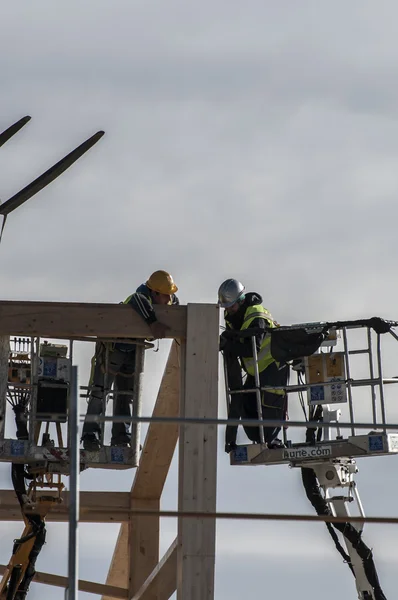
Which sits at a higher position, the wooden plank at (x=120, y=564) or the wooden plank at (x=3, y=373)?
the wooden plank at (x=120, y=564)

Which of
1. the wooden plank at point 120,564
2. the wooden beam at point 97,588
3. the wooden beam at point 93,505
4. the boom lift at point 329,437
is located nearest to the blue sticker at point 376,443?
the boom lift at point 329,437

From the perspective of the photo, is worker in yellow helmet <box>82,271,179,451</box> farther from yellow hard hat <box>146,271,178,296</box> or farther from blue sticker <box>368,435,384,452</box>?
blue sticker <box>368,435,384,452</box>

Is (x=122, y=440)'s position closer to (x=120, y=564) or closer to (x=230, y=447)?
(x=230, y=447)

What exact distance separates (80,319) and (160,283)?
1.70 m

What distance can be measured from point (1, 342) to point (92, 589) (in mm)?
5154

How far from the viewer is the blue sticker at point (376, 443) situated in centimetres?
1447

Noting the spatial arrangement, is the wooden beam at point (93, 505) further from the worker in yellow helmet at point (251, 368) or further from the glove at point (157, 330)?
the glove at point (157, 330)

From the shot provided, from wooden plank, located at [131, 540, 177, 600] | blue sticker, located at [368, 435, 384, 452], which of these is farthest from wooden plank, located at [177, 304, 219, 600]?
blue sticker, located at [368, 435, 384, 452]

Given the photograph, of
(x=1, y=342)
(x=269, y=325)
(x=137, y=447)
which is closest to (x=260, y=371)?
(x=269, y=325)

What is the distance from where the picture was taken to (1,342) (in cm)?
1425

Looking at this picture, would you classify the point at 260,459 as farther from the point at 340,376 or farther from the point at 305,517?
the point at 305,517

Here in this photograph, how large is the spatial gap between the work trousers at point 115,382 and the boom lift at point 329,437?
43.3 inches

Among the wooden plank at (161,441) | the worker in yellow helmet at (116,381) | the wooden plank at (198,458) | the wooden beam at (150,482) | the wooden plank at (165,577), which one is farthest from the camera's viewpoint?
the wooden beam at (150,482)

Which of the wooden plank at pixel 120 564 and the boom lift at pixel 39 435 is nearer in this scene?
the boom lift at pixel 39 435
